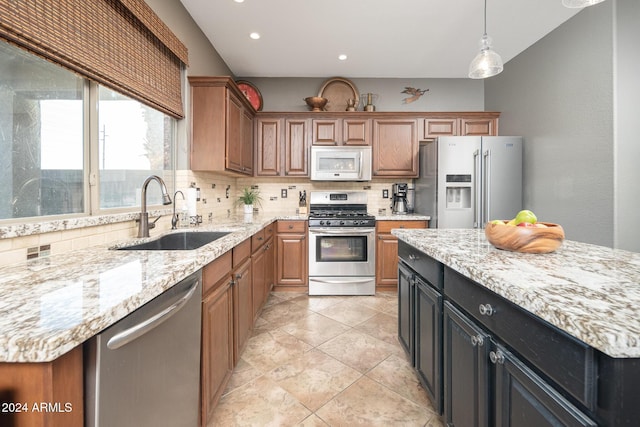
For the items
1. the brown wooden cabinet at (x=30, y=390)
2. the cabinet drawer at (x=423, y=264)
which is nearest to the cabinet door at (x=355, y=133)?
the cabinet drawer at (x=423, y=264)

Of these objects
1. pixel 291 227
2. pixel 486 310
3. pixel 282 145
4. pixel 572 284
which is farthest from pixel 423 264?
pixel 282 145

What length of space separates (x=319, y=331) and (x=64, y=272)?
1.88 metres

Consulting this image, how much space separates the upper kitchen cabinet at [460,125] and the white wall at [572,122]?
318 mm

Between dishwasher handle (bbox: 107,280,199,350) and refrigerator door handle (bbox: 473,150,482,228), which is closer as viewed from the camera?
dishwasher handle (bbox: 107,280,199,350)

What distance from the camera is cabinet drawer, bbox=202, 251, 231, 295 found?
4.28 ft

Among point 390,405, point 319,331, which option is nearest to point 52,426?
point 390,405

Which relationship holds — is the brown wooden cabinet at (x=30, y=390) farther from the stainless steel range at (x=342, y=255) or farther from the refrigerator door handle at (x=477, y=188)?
the refrigerator door handle at (x=477, y=188)

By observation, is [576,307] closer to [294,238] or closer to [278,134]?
[294,238]

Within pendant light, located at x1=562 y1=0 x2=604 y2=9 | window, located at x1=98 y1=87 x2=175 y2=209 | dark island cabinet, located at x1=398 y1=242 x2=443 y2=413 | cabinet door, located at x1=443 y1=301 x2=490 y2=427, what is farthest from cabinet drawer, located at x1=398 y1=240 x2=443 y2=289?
window, located at x1=98 y1=87 x2=175 y2=209

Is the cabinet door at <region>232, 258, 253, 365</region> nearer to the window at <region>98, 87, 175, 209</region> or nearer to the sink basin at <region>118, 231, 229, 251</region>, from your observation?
the sink basin at <region>118, 231, 229, 251</region>

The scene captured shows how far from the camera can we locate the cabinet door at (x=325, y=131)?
363cm

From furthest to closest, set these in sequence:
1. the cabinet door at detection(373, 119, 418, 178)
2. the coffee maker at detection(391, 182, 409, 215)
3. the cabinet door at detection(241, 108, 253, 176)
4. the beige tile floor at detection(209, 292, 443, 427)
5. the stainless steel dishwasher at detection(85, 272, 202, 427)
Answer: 1. the coffee maker at detection(391, 182, 409, 215)
2. the cabinet door at detection(373, 119, 418, 178)
3. the cabinet door at detection(241, 108, 253, 176)
4. the beige tile floor at detection(209, 292, 443, 427)
5. the stainless steel dishwasher at detection(85, 272, 202, 427)

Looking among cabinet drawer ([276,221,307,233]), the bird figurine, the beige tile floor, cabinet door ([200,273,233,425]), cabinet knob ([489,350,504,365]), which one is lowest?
Result: the beige tile floor

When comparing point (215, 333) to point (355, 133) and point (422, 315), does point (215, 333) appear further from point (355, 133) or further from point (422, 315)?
point (355, 133)
